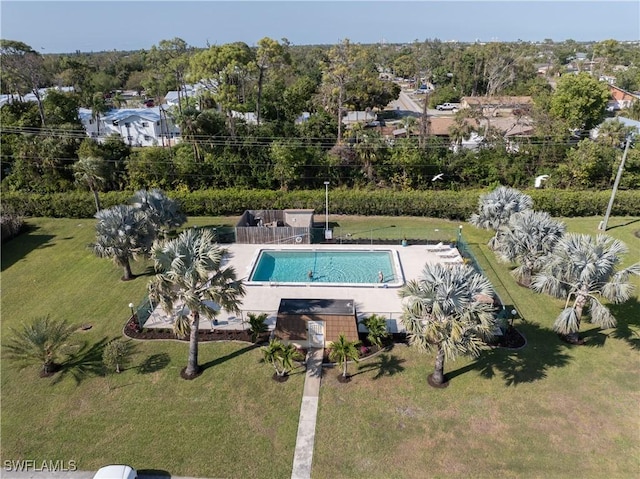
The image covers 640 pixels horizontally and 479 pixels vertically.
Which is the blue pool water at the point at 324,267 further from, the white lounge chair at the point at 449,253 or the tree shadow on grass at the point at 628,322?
the tree shadow on grass at the point at 628,322

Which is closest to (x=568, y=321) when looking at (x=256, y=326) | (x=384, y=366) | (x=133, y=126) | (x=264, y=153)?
(x=384, y=366)

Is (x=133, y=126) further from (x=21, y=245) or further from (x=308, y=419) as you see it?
(x=308, y=419)

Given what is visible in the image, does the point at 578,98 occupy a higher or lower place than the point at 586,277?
higher

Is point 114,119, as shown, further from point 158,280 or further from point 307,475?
point 307,475

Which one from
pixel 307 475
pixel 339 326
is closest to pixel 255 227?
pixel 339 326

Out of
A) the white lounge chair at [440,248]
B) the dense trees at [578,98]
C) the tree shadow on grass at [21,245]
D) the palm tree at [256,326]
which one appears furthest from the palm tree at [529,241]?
the dense trees at [578,98]
